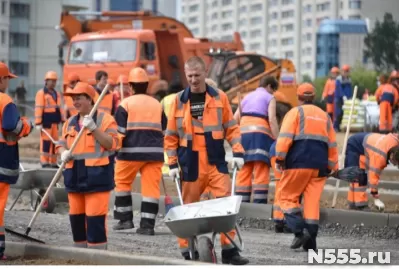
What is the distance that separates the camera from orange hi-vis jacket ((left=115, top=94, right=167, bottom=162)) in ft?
48.2

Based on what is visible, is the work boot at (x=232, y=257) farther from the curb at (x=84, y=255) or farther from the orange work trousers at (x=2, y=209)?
the orange work trousers at (x=2, y=209)

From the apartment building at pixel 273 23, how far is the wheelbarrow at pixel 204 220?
118873mm

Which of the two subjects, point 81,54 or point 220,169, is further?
point 81,54

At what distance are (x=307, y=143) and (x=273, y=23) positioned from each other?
137 meters

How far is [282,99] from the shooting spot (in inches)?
701

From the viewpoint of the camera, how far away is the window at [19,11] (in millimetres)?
91312

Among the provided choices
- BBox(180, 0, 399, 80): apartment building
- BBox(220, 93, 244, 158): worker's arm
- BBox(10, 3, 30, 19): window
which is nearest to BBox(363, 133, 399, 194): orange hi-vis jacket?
BBox(220, 93, 244, 158): worker's arm

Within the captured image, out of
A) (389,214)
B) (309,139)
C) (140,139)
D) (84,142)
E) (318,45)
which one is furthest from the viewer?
(318,45)

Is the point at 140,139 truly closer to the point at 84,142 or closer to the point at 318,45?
the point at 84,142

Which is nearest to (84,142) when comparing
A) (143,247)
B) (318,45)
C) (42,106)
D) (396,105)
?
(143,247)

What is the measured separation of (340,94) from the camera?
34375mm

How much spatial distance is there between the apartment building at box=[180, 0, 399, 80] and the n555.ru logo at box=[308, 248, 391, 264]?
381ft

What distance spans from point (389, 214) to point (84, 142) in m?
5.28

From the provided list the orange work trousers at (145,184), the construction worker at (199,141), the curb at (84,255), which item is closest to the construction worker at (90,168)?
the curb at (84,255)
